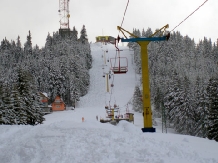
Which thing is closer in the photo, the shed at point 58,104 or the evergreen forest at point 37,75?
the evergreen forest at point 37,75

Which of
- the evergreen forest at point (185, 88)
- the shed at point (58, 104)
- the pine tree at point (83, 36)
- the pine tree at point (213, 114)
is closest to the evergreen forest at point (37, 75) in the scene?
the pine tree at point (83, 36)

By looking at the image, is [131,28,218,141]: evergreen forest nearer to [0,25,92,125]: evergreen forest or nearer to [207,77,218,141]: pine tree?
[207,77,218,141]: pine tree

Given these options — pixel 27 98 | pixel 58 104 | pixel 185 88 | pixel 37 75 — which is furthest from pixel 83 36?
pixel 27 98

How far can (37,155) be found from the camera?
10.1 m

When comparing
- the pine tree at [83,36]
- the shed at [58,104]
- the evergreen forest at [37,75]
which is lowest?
the shed at [58,104]

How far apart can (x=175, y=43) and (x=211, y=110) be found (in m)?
115

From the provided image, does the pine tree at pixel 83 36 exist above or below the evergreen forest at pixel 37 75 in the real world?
above

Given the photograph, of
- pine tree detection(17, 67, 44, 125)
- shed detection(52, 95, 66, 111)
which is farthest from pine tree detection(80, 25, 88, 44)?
pine tree detection(17, 67, 44, 125)

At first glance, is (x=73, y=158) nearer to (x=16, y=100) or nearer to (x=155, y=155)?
(x=155, y=155)


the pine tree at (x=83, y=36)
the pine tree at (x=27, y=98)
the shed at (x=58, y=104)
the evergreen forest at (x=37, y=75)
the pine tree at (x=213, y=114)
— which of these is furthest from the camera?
the pine tree at (x=83, y=36)

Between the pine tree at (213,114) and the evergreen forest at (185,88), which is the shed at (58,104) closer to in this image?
the evergreen forest at (185,88)

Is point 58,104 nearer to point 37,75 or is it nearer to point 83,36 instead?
point 37,75

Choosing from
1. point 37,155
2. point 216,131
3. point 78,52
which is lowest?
point 216,131

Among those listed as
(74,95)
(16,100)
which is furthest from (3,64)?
(16,100)
